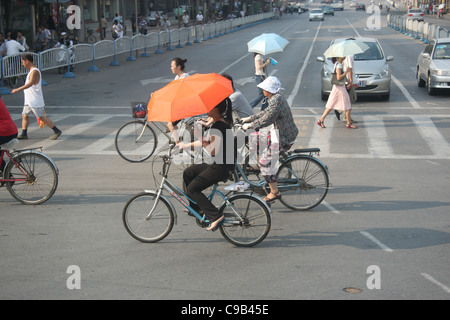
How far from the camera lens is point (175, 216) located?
734 cm

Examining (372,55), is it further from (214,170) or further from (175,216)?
(175,216)

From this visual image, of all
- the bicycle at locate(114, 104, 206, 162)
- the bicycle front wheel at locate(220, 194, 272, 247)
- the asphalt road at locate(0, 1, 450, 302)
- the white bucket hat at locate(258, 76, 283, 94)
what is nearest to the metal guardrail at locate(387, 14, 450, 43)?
the asphalt road at locate(0, 1, 450, 302)

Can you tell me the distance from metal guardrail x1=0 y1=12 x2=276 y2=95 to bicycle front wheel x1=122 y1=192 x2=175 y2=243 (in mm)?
15367

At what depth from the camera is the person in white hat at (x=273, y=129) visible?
27.3 ft

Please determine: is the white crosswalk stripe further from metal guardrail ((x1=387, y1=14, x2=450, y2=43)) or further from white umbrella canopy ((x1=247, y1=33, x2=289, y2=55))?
metal guardrail ((x1=387, y1=14, x2=450, y2=43))

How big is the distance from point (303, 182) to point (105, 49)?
74.7 feet

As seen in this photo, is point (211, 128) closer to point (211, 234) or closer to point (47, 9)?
point (211, 234)

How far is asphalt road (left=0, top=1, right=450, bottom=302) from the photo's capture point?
20.0 ft

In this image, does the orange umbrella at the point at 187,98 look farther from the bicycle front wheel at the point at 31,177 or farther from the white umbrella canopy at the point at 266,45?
the white umbrella canopy at the point at 266,45

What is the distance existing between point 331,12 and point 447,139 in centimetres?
8249

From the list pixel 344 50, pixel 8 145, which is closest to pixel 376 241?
pixel 8 145

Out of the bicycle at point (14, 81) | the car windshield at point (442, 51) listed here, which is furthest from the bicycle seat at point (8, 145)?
the car windshield at point (442, 51)

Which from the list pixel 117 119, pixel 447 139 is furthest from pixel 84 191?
pixel 447 139

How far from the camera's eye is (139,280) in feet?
20.6
